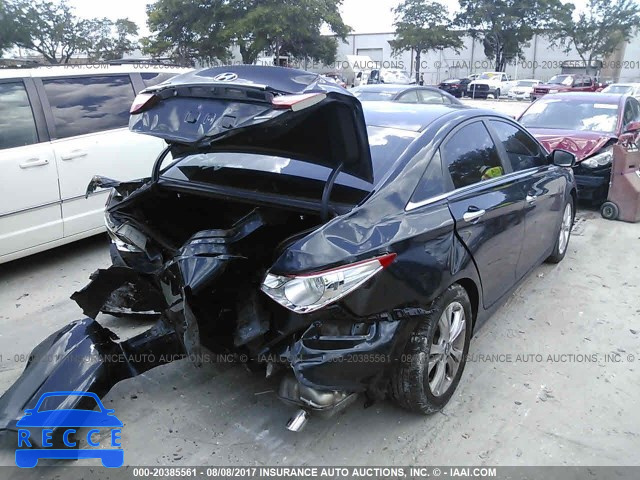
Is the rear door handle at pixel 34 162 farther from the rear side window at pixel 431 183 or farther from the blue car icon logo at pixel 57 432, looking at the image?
the rear side window at pixel 431 183

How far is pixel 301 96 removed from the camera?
2.42m

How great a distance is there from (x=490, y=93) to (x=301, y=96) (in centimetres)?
3879

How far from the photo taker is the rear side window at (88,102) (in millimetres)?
5113

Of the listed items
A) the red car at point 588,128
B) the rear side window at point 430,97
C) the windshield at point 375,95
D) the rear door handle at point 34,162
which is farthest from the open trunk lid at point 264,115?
the rear side window at point 430,97

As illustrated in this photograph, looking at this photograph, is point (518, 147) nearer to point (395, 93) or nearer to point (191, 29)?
point (395, 93)

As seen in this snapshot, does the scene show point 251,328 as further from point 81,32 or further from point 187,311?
point 81,32

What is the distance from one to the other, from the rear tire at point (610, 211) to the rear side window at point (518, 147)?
3306 millimetres

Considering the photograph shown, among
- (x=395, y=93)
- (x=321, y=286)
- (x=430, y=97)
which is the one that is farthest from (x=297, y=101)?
(x=430, y=97)

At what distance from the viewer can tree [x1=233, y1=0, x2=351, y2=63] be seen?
37406 mm

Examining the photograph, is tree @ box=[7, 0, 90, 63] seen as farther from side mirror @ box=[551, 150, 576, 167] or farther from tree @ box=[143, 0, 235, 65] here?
side mirror @ box=[551, 150, 576, 167]

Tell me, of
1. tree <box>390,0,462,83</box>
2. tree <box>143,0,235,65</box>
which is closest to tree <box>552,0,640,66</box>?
tree <box>390,0,462,83</box>

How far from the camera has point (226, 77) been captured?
8.77 feet

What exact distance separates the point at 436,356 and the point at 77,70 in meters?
4.57

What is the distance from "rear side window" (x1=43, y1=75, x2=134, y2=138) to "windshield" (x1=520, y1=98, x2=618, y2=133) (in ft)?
20.2
